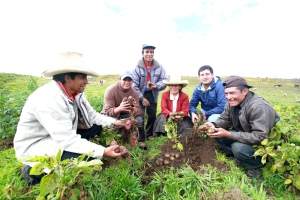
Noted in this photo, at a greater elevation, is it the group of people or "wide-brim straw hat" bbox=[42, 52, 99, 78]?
"wide-brim straw hat" bbox=[42, 52, 99, 78]

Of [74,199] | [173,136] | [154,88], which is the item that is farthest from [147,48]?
[74,199]

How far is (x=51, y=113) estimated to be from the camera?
2520 millimetres

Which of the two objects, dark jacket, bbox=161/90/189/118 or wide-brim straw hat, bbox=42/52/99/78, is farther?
dark jacket, bbox=161/90/189/118

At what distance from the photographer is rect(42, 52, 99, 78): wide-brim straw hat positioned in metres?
2.74

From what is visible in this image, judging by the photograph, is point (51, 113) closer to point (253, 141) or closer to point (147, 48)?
point (253, 141)

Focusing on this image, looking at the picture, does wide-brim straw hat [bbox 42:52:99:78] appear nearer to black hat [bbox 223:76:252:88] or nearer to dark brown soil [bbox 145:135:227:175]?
dark brown soil [bbox 145:135:227:175]

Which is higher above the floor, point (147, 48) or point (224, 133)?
point (147, 48)

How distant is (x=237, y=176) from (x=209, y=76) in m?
2.47

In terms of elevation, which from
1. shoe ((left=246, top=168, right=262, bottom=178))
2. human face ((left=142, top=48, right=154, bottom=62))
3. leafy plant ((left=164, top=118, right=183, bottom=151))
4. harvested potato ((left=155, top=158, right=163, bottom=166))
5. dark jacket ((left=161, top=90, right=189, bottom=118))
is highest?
human face ((left=142, top=48, right=154, bottom=62))

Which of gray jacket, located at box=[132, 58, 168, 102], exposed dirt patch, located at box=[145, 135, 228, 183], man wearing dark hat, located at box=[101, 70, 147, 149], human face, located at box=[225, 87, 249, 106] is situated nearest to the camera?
human face, located at box=[225, 87, 249, 106]

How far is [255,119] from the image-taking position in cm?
311

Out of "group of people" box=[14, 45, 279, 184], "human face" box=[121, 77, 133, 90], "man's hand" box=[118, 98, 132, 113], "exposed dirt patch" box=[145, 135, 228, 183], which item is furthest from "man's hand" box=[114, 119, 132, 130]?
"human face" box=[121, 77, 133, 90]

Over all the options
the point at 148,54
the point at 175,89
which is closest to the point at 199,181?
the point at 175,89

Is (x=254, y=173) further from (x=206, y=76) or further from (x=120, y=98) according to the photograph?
(x=120, y=98)
